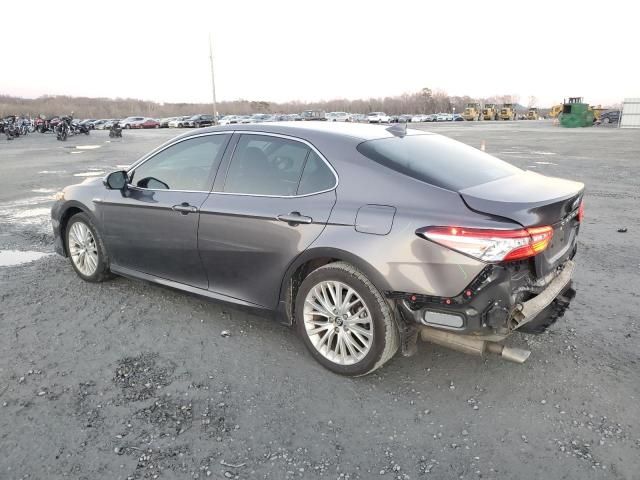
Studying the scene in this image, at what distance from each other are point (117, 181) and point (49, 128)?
5384 centimetres

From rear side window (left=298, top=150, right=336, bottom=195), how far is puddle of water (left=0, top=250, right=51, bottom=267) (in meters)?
4.15

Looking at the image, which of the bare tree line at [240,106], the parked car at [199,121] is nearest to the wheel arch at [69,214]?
the parked car at [199,121]

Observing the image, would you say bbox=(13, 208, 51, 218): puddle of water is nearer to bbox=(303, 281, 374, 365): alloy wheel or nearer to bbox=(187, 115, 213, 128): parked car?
bbox=(303, 281, 374, 365): alloy wheel

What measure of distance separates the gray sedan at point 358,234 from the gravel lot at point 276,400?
12.9 inches

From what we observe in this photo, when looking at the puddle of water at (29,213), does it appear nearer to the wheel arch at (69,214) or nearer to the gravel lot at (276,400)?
the wheel arch at (69,214)

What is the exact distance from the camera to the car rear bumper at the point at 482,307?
113 inches

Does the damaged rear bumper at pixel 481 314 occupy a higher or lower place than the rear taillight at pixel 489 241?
lower

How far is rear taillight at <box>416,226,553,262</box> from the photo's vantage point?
2.83m

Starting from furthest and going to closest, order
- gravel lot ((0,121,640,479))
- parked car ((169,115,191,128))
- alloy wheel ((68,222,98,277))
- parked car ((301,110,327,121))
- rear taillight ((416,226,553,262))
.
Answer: parked car ((169,115,191,128))
parked car ((301,110,327,121))
alloy wheel ((68,222,98,277))
rear taillight ((416,226,553,262))
gravel lot ((0,121,640,479))

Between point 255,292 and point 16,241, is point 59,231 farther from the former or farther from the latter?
point 255,292

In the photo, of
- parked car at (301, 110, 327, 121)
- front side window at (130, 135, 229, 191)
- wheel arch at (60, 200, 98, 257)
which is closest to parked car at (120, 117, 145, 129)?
parked car at (301, 110, 327, 121)

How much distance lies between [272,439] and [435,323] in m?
1.14

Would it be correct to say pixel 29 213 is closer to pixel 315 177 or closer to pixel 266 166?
pixel 266 166

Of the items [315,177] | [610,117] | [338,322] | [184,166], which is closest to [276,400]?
[338,322]
